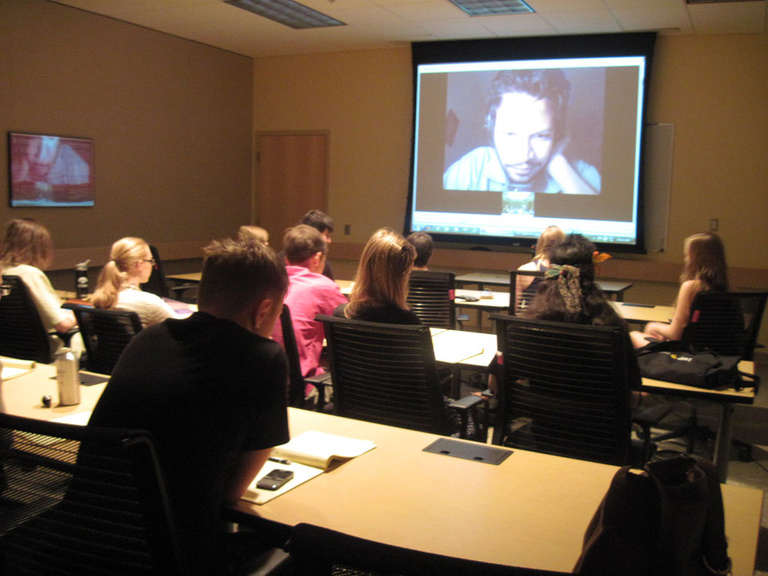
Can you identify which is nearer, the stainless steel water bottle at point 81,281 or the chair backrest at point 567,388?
the chair backrest at point 567,388

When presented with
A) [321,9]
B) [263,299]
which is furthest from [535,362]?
[321,9]

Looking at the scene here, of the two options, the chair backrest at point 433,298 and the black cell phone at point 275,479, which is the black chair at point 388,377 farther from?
the chair backrest at point 433,298

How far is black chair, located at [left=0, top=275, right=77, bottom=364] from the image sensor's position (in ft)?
11.9

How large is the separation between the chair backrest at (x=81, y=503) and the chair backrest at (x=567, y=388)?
156 centimetres

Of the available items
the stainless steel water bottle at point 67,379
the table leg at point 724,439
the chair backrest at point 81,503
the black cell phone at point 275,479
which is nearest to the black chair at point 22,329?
the stainless steel water bottle at point 67,379

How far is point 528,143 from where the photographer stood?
287 inches

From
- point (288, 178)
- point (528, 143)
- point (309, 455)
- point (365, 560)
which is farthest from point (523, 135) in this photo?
point (365, 560)

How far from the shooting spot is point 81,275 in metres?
4.75

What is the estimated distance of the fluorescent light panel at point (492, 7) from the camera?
19.4 ft

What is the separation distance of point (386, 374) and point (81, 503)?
1.49 m

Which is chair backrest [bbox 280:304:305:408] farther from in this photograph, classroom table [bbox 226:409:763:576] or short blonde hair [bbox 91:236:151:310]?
classroom table [bbox 226:409:763:576]

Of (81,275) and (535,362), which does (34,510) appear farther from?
(81,275)

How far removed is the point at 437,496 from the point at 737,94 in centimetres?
628

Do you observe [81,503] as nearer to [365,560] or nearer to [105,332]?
[365,560]
